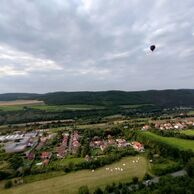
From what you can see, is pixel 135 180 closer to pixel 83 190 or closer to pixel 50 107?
pixel 83 190

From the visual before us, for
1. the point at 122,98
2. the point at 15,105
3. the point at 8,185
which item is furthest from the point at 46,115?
the point at 8,185

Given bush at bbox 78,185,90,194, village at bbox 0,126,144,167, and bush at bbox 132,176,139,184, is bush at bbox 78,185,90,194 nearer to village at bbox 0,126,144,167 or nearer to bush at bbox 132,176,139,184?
bush at bbox 132,176,139,184

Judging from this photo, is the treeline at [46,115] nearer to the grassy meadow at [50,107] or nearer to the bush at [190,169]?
the grassy meadow at [50,107]

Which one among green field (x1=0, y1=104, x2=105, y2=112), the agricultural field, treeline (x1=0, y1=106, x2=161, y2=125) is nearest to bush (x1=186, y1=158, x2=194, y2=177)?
treeline (x1=0, y1=106, x2=161, y2=125)

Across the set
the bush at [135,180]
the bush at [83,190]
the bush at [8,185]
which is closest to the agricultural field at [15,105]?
the bush at [8,185]

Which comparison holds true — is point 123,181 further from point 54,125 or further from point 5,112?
point 5,112
